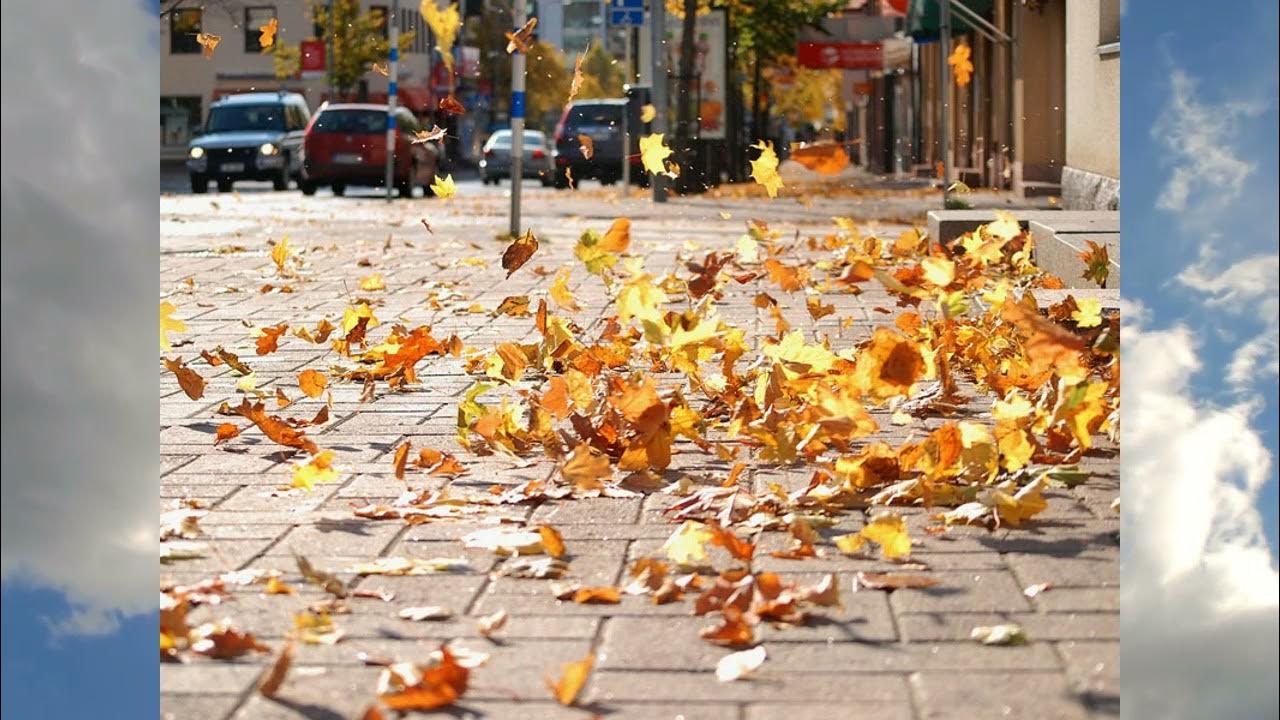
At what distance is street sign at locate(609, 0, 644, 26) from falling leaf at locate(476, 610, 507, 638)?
2536cm

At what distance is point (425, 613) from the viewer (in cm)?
408

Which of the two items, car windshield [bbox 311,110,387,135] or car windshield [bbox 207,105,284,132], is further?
car windshield [bbox 207,105,284,132]

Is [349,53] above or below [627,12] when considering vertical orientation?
above

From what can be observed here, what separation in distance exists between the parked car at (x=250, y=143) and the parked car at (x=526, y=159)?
Result: 302 inches

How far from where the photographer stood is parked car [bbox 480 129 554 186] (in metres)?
46.8

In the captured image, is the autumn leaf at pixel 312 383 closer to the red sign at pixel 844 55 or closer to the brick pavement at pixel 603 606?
the brick pavement at pixel 603 606

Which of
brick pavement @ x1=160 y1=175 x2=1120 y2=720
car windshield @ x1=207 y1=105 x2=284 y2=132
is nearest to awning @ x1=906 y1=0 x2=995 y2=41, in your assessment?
car windshield @ x1=207 y1=105 x2=284 y2=132

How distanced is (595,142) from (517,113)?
21989 mm

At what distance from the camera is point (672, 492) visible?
216 inches

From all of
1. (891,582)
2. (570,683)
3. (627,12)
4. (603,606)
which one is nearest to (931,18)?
(627,12)

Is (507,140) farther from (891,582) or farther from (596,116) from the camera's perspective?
(891,582)

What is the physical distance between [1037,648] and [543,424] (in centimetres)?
272

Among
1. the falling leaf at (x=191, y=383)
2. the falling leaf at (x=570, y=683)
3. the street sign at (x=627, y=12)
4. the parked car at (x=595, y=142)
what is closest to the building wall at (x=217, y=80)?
the parked car at (x=595, y=142)

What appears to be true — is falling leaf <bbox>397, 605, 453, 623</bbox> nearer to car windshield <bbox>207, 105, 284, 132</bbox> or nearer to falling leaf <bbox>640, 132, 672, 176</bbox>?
falling leaf <bbox>640, 132, 672, 176</bbox>
